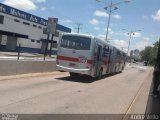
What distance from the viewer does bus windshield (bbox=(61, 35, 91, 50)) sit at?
21.3 metres

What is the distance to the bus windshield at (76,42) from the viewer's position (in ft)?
69.9

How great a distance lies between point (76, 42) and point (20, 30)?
41.5 m

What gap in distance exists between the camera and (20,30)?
61.6 metres

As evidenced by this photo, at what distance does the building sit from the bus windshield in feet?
89.1

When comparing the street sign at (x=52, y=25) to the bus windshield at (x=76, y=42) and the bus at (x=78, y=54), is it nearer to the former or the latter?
the bus at (x=78, y=54)

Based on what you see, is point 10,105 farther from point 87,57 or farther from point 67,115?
point 87,57

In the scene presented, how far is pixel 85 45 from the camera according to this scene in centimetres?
2133

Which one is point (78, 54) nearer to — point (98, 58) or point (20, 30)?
point (98, 58)

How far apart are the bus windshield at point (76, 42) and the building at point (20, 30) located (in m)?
27.2

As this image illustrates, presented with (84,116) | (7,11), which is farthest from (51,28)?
(7,11)

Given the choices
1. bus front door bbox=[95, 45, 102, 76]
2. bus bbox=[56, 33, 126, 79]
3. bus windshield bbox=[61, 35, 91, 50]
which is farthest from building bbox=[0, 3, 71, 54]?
bus bbox=[56, 33, 126, 79]

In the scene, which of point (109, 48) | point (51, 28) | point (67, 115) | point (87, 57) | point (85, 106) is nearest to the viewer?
point (67, 115)

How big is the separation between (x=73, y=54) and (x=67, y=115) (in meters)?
11.8

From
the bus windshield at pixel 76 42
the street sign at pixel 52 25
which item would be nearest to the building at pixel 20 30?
the street sign at pixel 52 25
